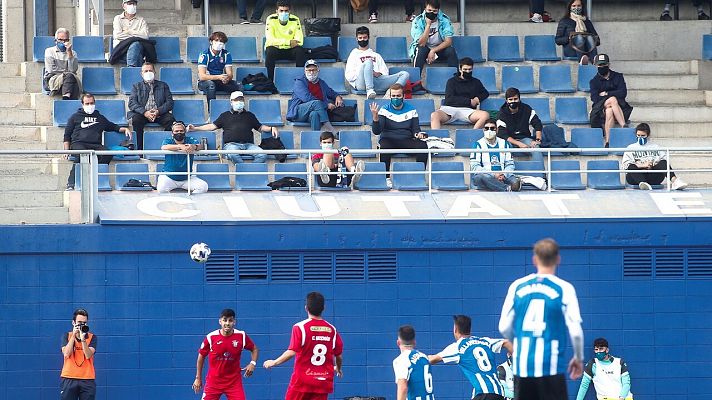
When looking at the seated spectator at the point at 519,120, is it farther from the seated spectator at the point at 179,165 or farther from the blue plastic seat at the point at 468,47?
the seated spectator at the point at 179,165

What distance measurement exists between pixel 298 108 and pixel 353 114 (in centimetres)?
90

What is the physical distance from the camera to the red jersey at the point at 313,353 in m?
15.1

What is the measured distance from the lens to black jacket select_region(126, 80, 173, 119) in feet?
68.7

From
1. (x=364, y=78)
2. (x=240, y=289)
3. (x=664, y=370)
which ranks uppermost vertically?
(x=364, y=78)

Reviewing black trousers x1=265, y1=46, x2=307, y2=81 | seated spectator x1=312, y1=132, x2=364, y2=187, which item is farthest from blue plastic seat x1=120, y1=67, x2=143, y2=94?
seated spectator x1=312, y1=132, x2=364, y2=187

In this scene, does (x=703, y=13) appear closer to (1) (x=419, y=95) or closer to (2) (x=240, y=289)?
(1) (x=419, y=95)

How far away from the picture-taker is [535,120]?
21.0m

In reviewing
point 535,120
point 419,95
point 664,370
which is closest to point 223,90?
point 419,95

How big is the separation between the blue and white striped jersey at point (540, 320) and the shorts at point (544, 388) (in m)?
0.05

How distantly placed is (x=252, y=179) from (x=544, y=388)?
9003 mm

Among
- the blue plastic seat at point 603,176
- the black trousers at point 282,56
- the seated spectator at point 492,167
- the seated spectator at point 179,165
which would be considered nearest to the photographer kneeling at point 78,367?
the seated spectator at point 179,165

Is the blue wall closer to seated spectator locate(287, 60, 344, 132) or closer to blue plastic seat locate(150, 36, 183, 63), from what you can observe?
seated spectator locate(287, 60, 344, 132)

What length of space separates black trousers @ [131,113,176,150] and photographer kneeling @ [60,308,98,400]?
11.8ft

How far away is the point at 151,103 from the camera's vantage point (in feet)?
69.2
